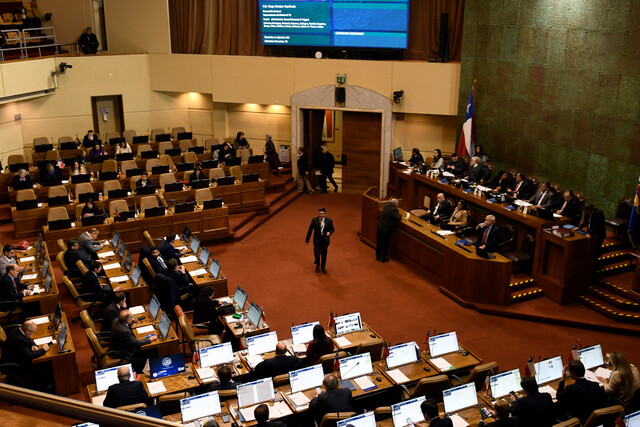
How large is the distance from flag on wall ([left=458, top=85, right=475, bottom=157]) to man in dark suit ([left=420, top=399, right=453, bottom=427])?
35.3ft

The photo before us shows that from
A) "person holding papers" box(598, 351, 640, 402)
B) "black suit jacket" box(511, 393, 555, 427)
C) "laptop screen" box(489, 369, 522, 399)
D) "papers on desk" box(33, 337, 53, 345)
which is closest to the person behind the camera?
"black suit jacket" box(511, 393, 555, 427)

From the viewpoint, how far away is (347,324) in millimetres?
8984

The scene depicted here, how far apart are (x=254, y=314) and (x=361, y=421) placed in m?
3.01

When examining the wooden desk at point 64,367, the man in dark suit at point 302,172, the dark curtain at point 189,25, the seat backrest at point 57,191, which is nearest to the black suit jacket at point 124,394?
the wooden desk at point 64,367

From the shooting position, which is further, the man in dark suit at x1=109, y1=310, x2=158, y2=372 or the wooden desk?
the man in dark suit at x1=109, y1=310, x2=158, y2=372

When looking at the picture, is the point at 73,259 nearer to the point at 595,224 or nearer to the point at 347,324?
the point at 347,324

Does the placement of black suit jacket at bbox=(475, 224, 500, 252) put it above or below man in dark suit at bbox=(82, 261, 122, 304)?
above

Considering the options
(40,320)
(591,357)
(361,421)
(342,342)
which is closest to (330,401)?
(361,421)

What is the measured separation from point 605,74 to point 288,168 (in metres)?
9.19

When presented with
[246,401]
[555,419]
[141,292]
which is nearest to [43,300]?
[141,292]

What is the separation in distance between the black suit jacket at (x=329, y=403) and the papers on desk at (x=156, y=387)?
1.82 meters

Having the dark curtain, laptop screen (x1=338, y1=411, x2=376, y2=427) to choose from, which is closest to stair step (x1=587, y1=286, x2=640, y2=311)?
laptop screen (x1=338, y1=411, x2=376, y2=427)

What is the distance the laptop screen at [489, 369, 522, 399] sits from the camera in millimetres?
7387

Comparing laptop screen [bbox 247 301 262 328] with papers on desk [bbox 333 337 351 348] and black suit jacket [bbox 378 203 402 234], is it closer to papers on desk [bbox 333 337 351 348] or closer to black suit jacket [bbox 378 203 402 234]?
papers on desk [bbox 333 337 351 348]
